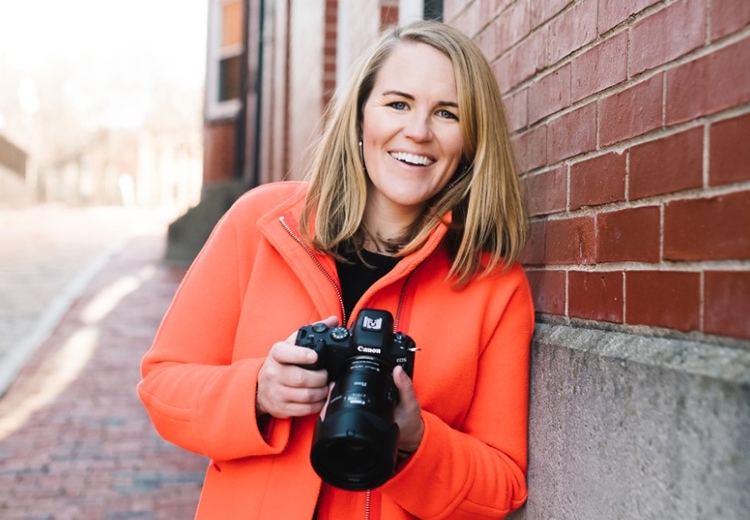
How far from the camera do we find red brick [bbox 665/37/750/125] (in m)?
1.22

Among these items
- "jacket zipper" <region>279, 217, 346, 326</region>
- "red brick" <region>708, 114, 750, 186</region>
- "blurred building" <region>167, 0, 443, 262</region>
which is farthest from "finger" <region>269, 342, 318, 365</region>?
"blurred building" <region>167, 0, 443, 262</region>

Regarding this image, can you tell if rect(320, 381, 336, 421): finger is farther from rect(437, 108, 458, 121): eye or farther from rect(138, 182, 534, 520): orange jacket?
rect(437, 108, 458, 121): eye

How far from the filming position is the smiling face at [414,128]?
1.99 metres

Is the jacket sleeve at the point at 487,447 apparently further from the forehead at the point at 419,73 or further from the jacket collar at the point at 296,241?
the forehead at the point at 419,73

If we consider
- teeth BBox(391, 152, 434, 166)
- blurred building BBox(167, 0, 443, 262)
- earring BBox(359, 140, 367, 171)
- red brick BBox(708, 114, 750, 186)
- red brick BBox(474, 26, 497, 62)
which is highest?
blurred building BBox(167, 0, 443, 262)

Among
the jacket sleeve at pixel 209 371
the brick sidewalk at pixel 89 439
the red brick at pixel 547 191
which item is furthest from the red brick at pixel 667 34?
the brick sidewalk at pixel 89 439

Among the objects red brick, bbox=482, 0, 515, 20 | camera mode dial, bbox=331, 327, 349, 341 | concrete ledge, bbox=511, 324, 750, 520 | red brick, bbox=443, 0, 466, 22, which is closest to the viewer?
concrete ledge, bbox=511, 324, 750, 520

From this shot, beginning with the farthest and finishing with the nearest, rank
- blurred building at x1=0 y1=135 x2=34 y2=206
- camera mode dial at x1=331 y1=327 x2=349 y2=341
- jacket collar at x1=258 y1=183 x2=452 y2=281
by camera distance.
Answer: blurred building at x1=0 y1=135 x2=34 y2=206 < jacket collar at x1=258 y1=183 x2=452 y2=281 < camera mode dial at x1=331 y1=327 x2=349 y2=341

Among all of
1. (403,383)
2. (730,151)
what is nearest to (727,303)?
(730,151)

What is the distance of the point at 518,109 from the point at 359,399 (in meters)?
1.16

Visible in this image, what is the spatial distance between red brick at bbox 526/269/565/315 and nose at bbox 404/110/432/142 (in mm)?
454

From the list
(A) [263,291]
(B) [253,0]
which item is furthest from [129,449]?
(B) [253,0]

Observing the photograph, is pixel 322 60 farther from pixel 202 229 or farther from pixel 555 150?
pixel 202 229

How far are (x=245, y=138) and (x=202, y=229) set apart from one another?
1.57 metres
